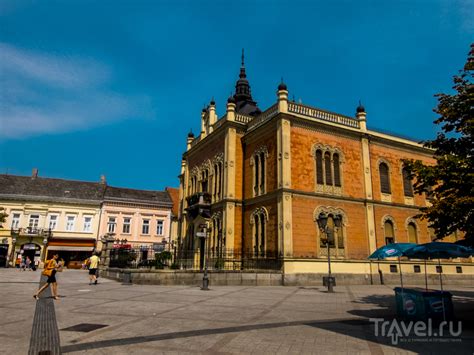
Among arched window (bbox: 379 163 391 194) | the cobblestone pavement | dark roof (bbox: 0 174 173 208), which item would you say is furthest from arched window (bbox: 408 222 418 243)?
dark roof (bbox: 0 174 173 208)

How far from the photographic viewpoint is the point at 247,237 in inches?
1021

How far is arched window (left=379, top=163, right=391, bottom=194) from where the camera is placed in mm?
27516

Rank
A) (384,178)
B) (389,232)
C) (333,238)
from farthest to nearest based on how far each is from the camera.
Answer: (384,178) < (389,232) < (333,238)

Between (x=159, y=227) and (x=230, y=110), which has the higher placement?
(x=230, y=110)

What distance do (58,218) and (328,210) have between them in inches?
1413

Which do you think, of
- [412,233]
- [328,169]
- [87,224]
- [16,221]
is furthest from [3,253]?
[412,233]

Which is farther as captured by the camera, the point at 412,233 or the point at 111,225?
the point at 111,225

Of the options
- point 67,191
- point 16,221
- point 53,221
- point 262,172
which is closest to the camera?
point 262,172

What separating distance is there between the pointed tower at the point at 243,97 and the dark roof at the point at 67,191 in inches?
832

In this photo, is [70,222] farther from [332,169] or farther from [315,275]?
[332,169]

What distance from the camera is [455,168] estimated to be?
Result: 9.61m

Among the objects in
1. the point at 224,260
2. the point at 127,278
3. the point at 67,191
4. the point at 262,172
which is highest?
the point at 67,191

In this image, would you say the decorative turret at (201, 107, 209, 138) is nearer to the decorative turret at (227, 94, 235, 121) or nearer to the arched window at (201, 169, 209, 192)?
the arched window at (201, 169, 209, 192)

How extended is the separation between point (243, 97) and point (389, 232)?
1964 centimetres
